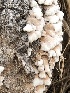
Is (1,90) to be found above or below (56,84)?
below

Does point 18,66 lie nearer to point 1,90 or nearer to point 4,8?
point 1,90

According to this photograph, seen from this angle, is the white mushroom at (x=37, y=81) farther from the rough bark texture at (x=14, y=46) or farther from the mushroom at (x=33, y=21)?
the mushroom at (x=33, y=21)

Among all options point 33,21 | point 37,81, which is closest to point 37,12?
point 33,21

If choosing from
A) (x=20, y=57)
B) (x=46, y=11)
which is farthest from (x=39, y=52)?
(x=46, y=11)

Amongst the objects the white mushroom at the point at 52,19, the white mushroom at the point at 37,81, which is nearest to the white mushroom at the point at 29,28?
the white mushroom at the point at 52,19

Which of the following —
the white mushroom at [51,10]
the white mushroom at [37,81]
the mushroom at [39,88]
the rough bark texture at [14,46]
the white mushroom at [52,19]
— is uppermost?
the white mushroom at [51,10]

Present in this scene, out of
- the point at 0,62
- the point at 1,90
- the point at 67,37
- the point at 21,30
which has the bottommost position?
the point at 1,90

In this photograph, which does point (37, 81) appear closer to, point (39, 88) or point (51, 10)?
point (39, 88)

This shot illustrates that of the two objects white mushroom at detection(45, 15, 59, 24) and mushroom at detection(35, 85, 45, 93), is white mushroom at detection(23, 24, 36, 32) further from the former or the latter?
mushroom at detection(35, 85, 45, 93)
